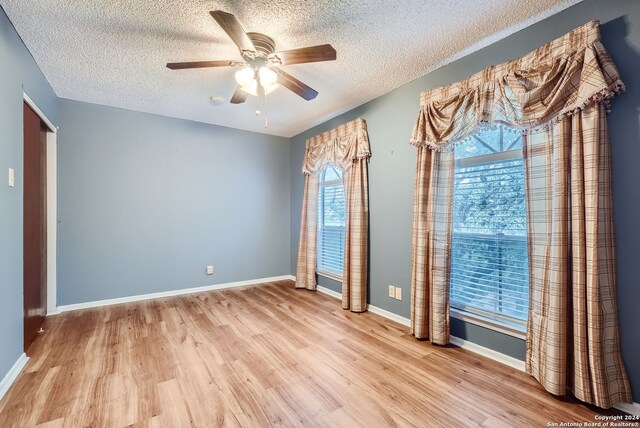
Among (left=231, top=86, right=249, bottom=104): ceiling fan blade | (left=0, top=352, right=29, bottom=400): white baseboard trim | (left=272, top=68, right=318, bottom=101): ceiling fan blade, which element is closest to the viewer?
(left=0, top=352, right=29, bottom=400): white baseboard trim

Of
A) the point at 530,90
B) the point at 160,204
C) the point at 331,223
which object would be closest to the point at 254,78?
the point at 530,90

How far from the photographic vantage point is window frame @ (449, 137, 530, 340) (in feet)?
6.69

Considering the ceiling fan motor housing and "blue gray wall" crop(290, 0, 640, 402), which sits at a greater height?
the ceiling fan motor housing

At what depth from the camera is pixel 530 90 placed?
6.04ft

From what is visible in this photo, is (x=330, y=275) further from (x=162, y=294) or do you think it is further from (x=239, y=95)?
(x=239, y=95)

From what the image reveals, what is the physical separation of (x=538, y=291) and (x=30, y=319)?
160 inches

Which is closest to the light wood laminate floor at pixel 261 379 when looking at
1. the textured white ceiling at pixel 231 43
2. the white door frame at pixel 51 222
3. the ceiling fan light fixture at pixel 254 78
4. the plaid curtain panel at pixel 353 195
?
the white door frame at pixel 51 222

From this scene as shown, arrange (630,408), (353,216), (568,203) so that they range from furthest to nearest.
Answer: (353,216) < (568,203) < (630,408)

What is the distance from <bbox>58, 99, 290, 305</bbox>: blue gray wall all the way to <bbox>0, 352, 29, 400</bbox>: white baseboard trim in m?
1.39

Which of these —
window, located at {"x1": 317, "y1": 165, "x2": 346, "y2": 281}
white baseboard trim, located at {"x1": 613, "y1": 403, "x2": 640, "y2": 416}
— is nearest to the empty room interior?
white baseboard trim, located at {"x1": 613, "y1": 403, "x2": 640, "y2": 416}

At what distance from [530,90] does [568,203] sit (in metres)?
0.78

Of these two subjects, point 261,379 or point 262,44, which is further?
point 262,44

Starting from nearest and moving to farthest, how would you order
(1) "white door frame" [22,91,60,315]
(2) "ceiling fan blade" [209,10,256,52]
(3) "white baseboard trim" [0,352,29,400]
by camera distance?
(2) "ceiling fan blade" [209,10,256,52], (3) "white baseboard trim" [0,352,29,400], (1) "white door frame" [22,91,60,315]

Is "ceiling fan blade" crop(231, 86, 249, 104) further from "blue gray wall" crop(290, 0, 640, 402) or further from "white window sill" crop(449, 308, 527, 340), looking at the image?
"white window sill" crop(449, 308, 527, 340)
